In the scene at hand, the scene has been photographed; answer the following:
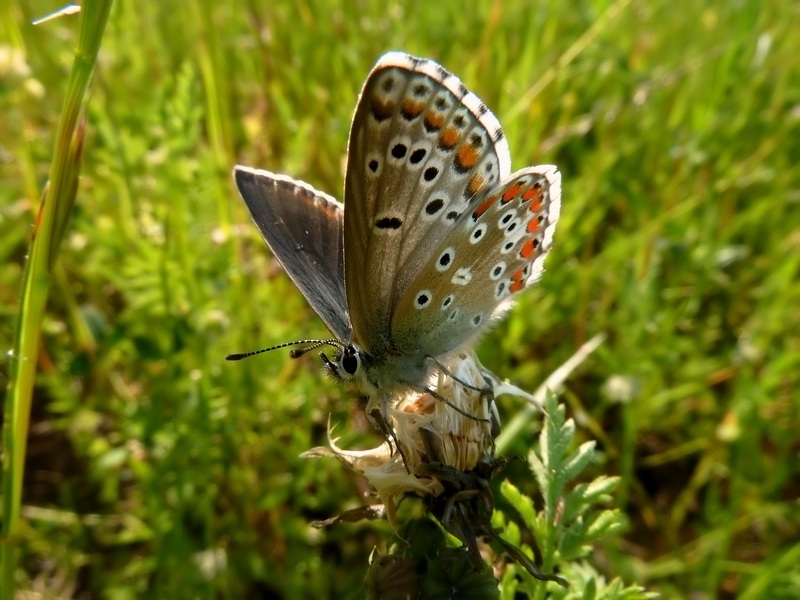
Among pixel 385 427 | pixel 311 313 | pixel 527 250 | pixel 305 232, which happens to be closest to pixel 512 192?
pixel 527 250

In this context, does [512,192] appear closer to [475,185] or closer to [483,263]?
[475,185]

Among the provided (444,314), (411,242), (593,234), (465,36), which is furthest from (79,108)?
(465,36)

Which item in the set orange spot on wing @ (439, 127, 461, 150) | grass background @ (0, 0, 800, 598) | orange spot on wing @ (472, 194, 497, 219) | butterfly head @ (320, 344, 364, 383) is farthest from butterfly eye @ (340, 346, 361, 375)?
grass background @ (0, 0, 800, 598)

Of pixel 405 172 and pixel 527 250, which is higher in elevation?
pixel 405 172

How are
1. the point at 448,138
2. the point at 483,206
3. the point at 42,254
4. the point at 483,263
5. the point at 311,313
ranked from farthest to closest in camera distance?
the point at 311,313 < the point at 483,263 < the point at 483,206 < the point at 448,138 < the point at 42,254

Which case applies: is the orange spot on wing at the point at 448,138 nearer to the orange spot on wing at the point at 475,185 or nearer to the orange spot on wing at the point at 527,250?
the orange spot on wing at the point at 475,185
